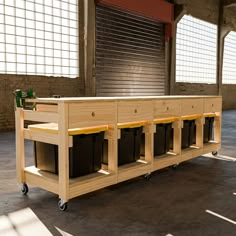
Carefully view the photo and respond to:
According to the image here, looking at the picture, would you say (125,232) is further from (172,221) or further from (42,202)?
(42,202)

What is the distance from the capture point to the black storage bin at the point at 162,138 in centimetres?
336

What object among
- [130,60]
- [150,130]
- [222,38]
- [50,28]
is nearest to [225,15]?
[222,38]

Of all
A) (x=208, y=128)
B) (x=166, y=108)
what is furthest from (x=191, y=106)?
(x=208, y=128)

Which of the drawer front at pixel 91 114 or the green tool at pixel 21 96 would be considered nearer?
the drawer front at pixel 91 114

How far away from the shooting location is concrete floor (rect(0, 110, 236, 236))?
1.94 meters

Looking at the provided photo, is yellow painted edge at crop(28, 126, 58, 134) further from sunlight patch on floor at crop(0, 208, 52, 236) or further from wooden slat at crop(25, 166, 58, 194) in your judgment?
sunlight patch on floor at crop(0, 208, 52, 236)

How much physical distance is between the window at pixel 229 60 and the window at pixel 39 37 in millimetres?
9119

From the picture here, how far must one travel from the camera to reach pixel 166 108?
3.24 metres

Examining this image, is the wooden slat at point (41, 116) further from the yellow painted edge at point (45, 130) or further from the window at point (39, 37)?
the window at point (39, 37)

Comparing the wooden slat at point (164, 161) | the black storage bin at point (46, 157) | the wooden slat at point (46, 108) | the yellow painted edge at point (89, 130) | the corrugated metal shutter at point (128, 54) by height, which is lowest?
the wooden slat at point (164, 161)

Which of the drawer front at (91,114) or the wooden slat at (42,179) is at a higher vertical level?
the drawer front at (91,114)

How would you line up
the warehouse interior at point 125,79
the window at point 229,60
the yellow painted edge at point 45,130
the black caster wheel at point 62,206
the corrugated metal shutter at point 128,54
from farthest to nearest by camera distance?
1. the window at point 229,60
2. the corrugated metal shutter at point 128,54
3. the yellow painted edge at point 45,130
4. the black caster wheel at point 62,206
5. the warehouse interior at point 125,79

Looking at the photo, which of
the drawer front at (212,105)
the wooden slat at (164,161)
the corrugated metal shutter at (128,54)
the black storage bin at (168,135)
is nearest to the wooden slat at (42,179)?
the wooden slat at (164,161)

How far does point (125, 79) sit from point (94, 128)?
653 centimetres
